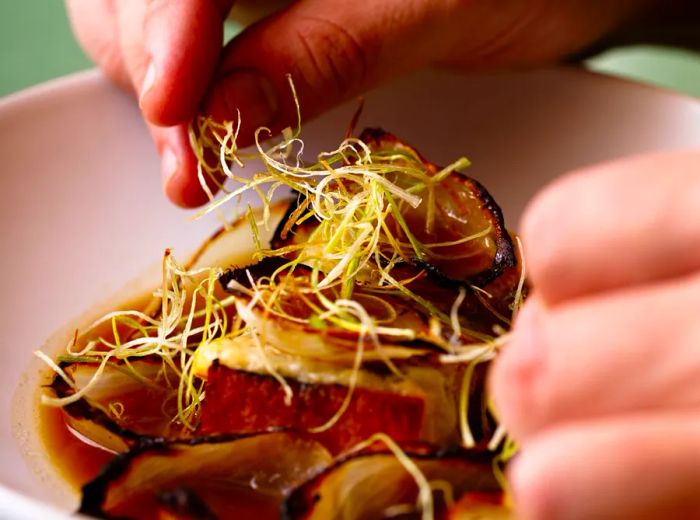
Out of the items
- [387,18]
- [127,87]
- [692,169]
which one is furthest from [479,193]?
[127,87]

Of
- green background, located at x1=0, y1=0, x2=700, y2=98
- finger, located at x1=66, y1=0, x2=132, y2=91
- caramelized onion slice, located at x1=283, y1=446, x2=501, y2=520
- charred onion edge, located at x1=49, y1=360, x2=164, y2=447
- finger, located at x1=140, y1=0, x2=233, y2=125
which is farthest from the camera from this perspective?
green background, located at x1=0, y1=0, x2=700, y2=98

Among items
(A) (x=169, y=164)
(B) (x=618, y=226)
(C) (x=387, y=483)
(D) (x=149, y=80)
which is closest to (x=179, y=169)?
(A) (x=169, y=164)

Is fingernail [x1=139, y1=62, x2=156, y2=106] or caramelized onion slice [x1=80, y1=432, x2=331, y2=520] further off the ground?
fingernail [x1=139, y1=62, x2=156, y2=106]

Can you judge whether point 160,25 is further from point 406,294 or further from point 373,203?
point 406,294

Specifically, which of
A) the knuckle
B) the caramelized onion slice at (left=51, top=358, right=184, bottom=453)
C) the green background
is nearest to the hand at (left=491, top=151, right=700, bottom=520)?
the caramelized onion slice at (left=51, top=358, right=184, bottom=453)

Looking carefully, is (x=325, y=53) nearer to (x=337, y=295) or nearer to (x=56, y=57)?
(x=337, y=295)

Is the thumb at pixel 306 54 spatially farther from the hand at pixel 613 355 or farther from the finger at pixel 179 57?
the hand at pixel 613 355

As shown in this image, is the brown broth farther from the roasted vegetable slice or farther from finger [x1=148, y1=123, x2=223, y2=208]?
finger [x1=148, y1=123, x2=223, y2=208]
